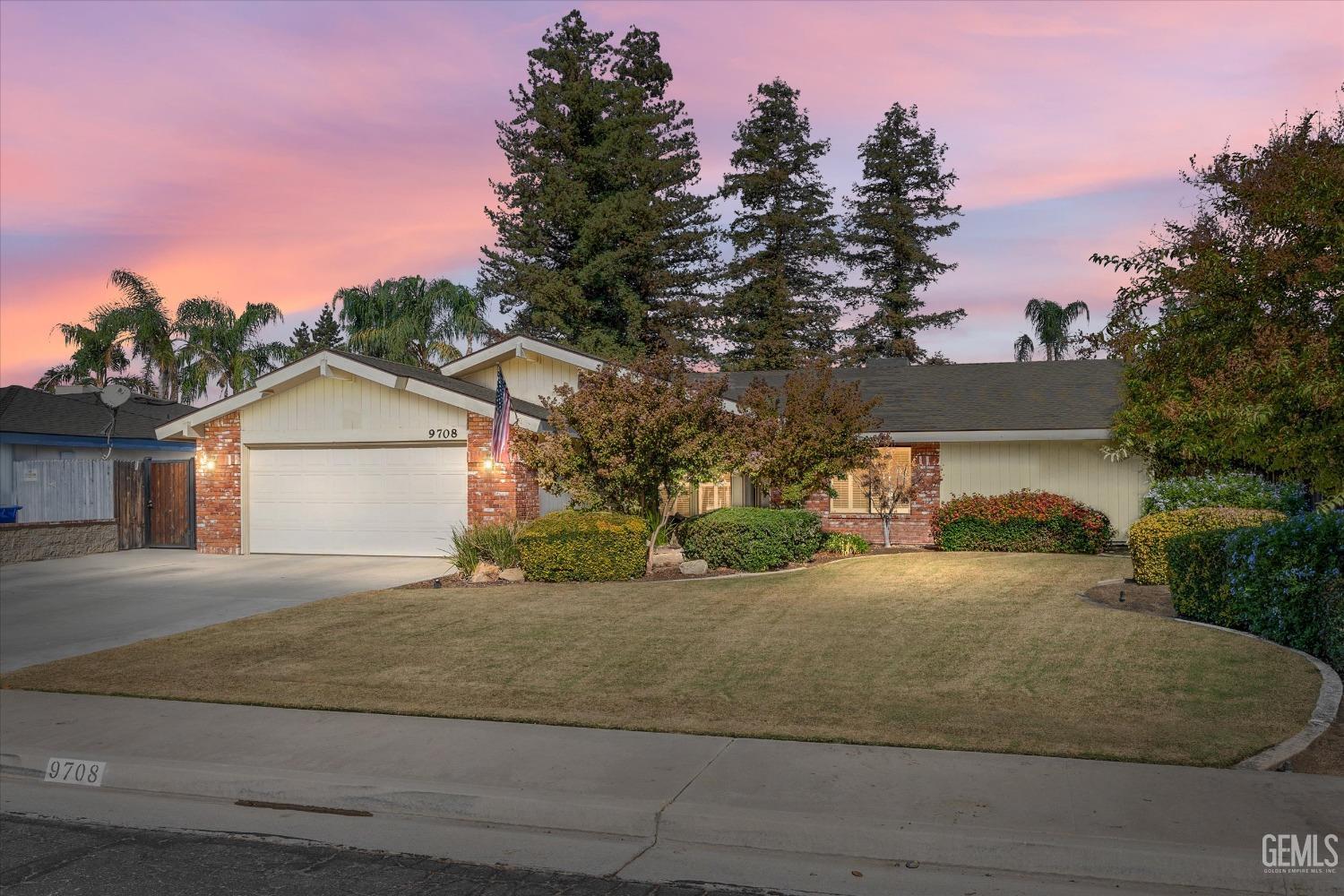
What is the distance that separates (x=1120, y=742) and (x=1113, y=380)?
63.3ft

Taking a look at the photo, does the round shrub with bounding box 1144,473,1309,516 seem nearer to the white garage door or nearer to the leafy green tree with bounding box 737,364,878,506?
the leafy green tree with bounding box 737,364,878,506

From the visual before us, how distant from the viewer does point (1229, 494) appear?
54.5ft

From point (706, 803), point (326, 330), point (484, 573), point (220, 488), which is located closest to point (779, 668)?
point (706, 803)

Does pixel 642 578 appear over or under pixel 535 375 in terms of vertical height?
under

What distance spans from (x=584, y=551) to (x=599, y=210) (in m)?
29.6

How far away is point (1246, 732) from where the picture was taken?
7035mm

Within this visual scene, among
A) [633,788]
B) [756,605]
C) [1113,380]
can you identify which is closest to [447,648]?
[756,605]

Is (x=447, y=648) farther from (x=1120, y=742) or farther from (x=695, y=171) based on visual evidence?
(x=695, y=171)

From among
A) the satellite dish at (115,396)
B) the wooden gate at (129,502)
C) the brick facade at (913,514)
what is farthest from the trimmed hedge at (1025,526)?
the satellite dish at (115,396)

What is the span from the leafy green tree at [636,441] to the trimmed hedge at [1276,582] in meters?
7.54

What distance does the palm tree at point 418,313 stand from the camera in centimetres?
3872

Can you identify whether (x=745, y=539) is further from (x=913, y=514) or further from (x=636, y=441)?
(x=913, y=514)

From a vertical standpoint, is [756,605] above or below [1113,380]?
below

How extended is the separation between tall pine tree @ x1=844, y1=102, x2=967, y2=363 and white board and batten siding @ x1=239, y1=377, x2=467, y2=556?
1234 inches
